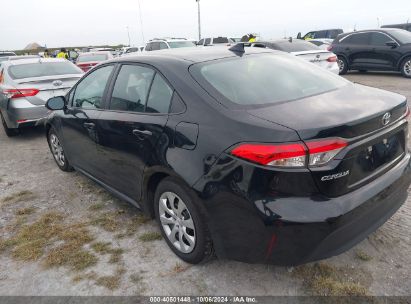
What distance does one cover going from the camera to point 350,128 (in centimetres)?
214

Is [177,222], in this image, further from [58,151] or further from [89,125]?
[58,151]

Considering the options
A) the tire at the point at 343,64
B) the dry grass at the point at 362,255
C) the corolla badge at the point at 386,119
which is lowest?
the tire at the point at 343,64

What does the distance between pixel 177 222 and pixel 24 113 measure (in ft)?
16.0

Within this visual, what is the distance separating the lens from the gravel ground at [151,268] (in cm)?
255

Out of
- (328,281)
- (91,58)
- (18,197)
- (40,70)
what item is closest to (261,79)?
(328,281)

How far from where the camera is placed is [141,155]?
293 centimetres

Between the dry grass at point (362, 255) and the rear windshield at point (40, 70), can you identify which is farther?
the rear windshield at point (40, 70)

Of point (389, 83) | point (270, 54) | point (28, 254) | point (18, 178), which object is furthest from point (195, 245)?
point (389, 83)

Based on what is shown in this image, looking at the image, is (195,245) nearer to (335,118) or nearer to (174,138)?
(174,138)

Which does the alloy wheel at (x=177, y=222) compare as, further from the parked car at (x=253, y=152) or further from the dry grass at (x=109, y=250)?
the dry grass at (x=109, y=250)

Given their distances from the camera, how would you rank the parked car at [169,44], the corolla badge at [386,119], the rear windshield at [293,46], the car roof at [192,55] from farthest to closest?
the parked car at [169,44], the rear windshield at [293,46], the car roof at [192,55], the corolla badge at [386,119]

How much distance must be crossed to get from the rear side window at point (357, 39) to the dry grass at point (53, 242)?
12154mm

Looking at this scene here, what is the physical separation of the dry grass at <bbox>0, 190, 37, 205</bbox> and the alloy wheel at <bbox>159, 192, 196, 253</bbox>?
85.8 inches

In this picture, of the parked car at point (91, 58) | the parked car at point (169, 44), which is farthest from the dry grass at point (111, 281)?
the parked car at point (169, 44)
